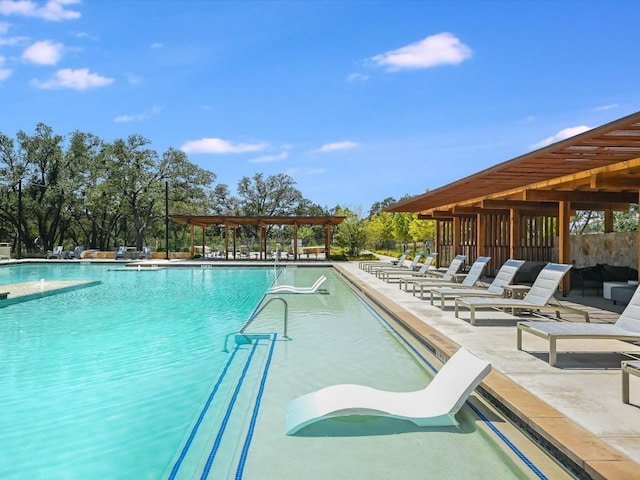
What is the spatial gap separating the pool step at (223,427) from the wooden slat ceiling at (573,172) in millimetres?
4448

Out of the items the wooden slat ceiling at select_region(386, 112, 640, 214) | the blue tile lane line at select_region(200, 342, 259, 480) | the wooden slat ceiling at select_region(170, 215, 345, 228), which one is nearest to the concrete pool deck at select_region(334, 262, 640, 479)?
the blue tile lane line at select_region(200, 342, 259, 480)

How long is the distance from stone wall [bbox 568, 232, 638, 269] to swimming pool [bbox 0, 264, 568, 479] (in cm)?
699

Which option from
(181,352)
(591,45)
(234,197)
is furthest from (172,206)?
(181,352)

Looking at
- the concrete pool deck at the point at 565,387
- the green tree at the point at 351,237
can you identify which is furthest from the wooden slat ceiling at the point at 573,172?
the green tree at the point at 351,237

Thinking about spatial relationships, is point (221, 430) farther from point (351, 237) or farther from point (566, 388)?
point (351, 237)

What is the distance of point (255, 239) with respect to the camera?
53.2m

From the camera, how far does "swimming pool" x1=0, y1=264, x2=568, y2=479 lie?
9.96 ft

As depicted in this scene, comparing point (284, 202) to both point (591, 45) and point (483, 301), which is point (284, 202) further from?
point (483, 301)

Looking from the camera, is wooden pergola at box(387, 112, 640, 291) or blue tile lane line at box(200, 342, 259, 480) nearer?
blue tile lane line at box(200, 342, 259, 480)

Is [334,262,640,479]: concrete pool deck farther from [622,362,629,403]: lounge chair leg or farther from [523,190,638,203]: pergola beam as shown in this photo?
[523,190,638,203]: pergola beam

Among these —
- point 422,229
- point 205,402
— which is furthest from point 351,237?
point 205,402

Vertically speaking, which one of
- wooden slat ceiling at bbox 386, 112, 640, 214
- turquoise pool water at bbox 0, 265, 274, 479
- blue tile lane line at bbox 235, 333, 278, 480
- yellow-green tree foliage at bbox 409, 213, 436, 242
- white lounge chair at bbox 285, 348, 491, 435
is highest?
wooden slat ceiling at bbox 386, 112, 640, 214

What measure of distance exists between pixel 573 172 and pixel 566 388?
625 centimetres

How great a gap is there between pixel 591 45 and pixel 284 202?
38.5 meters
